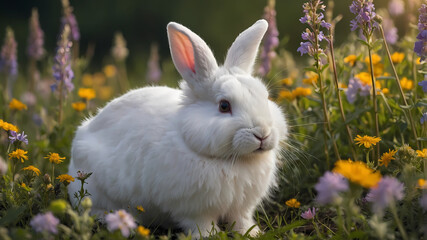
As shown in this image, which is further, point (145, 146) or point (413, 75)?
point (413, 75)

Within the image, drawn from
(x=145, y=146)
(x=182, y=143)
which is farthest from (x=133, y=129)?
(x=182, y=143)

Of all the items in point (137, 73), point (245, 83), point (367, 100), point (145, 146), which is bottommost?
point (137, 73)

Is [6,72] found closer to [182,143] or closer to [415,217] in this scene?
[182,143]

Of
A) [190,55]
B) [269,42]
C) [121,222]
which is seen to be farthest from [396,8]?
[121,222]

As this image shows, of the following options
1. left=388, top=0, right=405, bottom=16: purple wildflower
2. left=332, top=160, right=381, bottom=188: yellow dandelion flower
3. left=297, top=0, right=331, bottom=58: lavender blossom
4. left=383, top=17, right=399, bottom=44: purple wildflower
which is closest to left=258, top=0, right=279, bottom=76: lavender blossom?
left=383, top=17, right=399, bottom=44: purple wildflower

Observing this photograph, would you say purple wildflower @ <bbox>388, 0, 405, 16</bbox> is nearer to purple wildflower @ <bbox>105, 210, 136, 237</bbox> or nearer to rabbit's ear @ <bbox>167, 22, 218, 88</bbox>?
rabbit's ear @ <bbox>167, 22, 218, 88</bbox>

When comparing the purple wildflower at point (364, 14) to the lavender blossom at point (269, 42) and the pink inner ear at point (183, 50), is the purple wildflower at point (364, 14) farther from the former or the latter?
the lavender blossom at point (269, 42)

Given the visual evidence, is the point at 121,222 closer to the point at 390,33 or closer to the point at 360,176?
the point at 360,176
